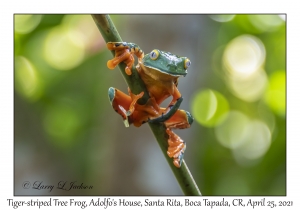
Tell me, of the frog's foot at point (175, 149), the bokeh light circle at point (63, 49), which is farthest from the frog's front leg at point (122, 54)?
the bokeh light circle at point (63, 49)

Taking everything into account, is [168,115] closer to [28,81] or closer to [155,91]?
[155,91]

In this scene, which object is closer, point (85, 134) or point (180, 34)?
point (180, 34)

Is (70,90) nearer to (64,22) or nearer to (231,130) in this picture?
(64,22)

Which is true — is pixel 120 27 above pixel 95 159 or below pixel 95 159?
above

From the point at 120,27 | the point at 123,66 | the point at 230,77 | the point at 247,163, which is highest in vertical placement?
the point at 120,27

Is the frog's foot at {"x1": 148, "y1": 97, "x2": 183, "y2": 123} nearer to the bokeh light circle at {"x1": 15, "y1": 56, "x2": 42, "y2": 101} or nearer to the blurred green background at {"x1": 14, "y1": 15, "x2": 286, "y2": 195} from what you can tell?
the blurred green background at {"x1": 14, "y1": 15, "x2": 286, "y2": 195}

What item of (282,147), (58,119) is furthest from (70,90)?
(282,147)
